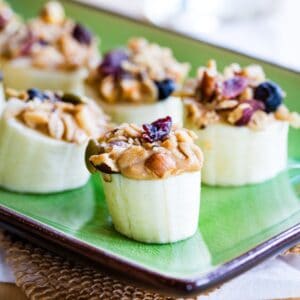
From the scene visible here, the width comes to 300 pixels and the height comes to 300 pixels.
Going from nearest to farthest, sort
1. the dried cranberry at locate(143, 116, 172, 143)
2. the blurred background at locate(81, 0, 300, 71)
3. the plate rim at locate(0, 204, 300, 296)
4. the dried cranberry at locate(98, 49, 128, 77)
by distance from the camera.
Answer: the plate rim at locate(0, 204, 300, 296), the dried cranberry at locate(143, 116, 172, 143), the dried cranberry at locate(98, 49, 128, 77), the blurred background at locate(81, 0, 300, 71)

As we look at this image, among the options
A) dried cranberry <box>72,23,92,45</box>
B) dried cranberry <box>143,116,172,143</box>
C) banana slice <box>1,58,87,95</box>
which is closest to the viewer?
dried cranberry <box>143,116,172,143</box>

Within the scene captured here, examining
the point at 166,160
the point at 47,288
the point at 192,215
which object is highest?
the point at 166,160

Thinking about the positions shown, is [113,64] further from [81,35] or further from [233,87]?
[233,87]

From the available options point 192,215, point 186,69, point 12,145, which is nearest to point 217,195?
point 192,215

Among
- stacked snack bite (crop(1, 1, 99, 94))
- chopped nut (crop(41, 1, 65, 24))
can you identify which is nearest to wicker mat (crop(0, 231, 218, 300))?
stacked snack bite (crop(1, 1, 99, 94))

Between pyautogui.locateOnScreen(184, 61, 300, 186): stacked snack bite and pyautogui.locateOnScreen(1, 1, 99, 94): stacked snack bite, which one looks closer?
pyautogui.locateOnScreen(184, 61, 300, 186): stacked snack bite

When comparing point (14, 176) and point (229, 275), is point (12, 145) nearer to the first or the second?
point (14, 176)

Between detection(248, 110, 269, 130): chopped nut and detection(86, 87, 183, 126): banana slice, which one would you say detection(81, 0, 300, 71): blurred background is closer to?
detection(86, 87, 183, 126): banana slice
